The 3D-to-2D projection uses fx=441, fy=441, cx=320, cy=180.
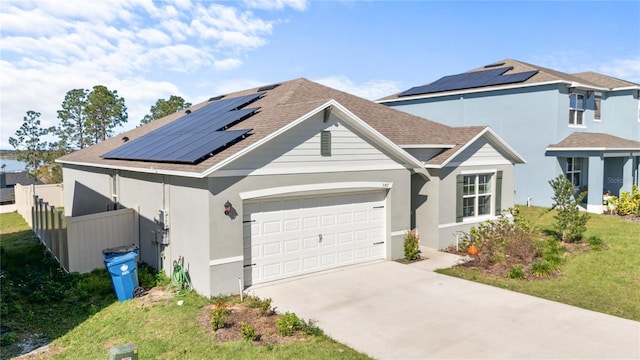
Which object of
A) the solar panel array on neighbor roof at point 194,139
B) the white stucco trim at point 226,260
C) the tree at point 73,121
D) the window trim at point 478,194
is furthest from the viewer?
the tree at point 73,121

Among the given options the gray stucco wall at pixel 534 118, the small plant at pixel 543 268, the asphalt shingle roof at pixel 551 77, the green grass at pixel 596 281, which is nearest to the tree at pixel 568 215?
the green grass at pixel 596 281

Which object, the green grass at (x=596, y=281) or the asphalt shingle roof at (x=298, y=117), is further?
the asphalt shingle roof at (x=298, y=117)

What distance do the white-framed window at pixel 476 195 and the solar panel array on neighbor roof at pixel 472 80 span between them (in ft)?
28.1

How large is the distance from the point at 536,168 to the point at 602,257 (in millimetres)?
9519

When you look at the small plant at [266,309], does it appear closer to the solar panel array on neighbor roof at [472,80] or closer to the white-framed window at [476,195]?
the white-framed window at [476,195]

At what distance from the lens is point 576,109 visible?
22375 mm

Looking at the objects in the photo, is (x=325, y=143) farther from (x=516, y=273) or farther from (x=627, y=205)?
(x=627, y=205)

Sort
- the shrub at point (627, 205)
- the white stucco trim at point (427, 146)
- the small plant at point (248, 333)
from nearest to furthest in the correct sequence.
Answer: the small plant at point (248, 333)
the white stucco trim at point (427, 146)
the shrub at point (627, 205)

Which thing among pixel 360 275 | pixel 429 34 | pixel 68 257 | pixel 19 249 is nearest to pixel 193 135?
pixel 68 257

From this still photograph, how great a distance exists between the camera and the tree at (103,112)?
140 ft

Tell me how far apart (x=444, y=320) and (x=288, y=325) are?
3.03 m

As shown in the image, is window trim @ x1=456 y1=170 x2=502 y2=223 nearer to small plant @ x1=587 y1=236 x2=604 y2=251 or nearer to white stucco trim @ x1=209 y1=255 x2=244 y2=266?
small plant @ x1=587 y1=236 x2=604 y2=251

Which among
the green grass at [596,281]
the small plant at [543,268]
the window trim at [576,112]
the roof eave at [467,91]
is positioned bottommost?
the green grass at [596,281]

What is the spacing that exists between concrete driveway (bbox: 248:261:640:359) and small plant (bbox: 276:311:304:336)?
554mm
